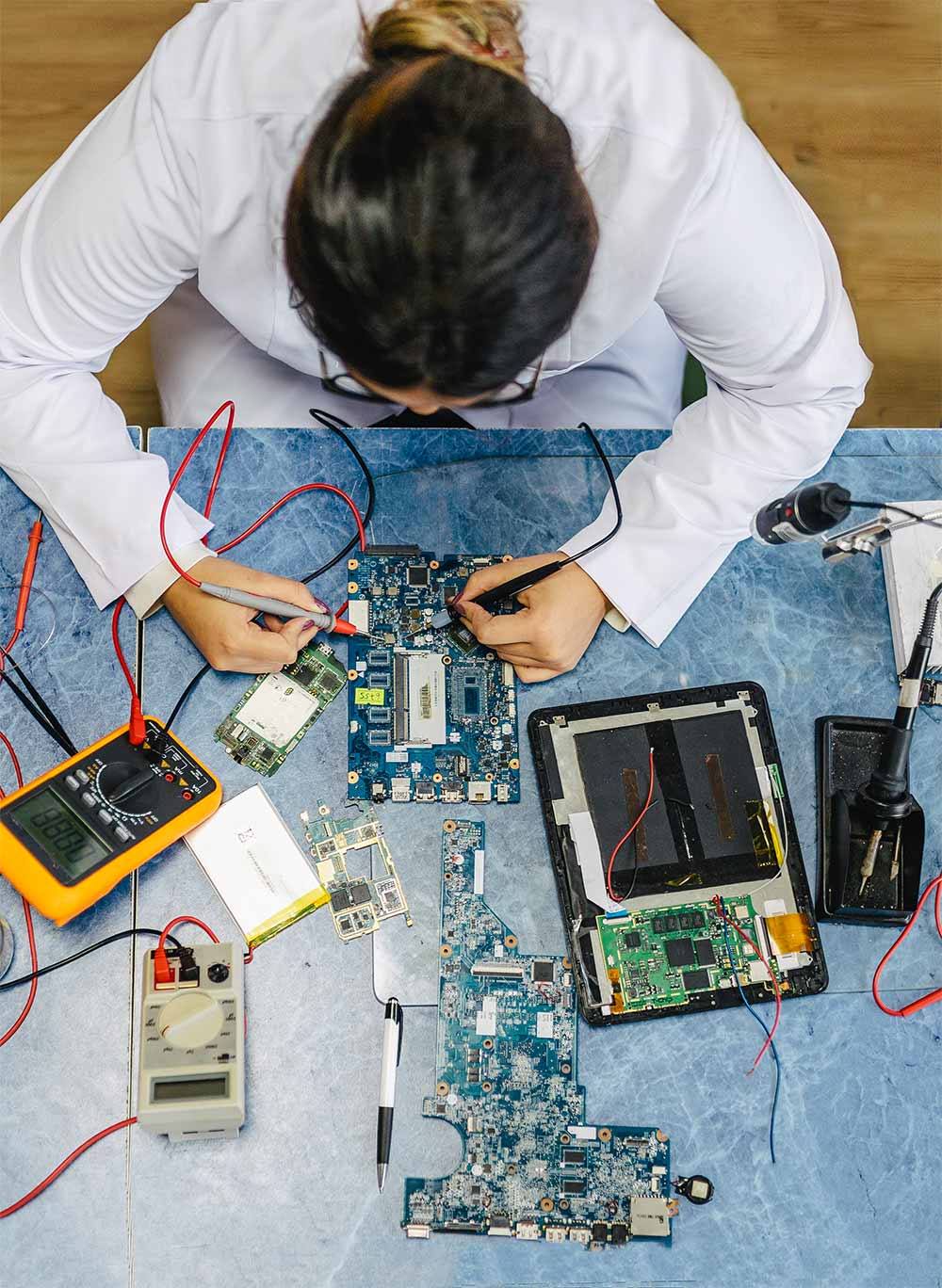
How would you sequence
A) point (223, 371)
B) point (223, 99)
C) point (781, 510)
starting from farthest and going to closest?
Result: point (223, 371)
point (781, 510)
point (223, 99)

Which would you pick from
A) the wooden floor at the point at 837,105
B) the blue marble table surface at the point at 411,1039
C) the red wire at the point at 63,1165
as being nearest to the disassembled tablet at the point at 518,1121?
the blue marble table surface at the point at 411,1039

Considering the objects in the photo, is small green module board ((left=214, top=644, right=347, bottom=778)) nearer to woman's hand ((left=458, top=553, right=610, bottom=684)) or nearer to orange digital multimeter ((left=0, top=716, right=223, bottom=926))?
orange digital multimeter ((left=0, top=716, right=223, bottom=926))

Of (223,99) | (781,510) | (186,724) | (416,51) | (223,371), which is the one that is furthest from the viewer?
(223,371)

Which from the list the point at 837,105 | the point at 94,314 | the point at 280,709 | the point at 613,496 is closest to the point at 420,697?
the point at 280,709

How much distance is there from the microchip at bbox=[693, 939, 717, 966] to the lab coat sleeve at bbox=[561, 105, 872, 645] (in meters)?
0.40

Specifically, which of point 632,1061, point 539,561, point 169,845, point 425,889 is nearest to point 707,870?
point 632,1061

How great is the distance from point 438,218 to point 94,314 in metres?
0.60

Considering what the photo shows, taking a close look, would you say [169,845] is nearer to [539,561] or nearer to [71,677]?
[71,677]

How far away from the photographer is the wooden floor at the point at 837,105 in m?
2.32

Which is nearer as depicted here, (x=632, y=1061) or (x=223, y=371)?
(x=632, y=1061)

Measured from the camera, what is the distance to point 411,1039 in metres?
1.33

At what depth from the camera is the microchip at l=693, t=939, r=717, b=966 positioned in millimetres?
1355

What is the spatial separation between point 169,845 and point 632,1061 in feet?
2.10

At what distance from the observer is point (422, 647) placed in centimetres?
145
